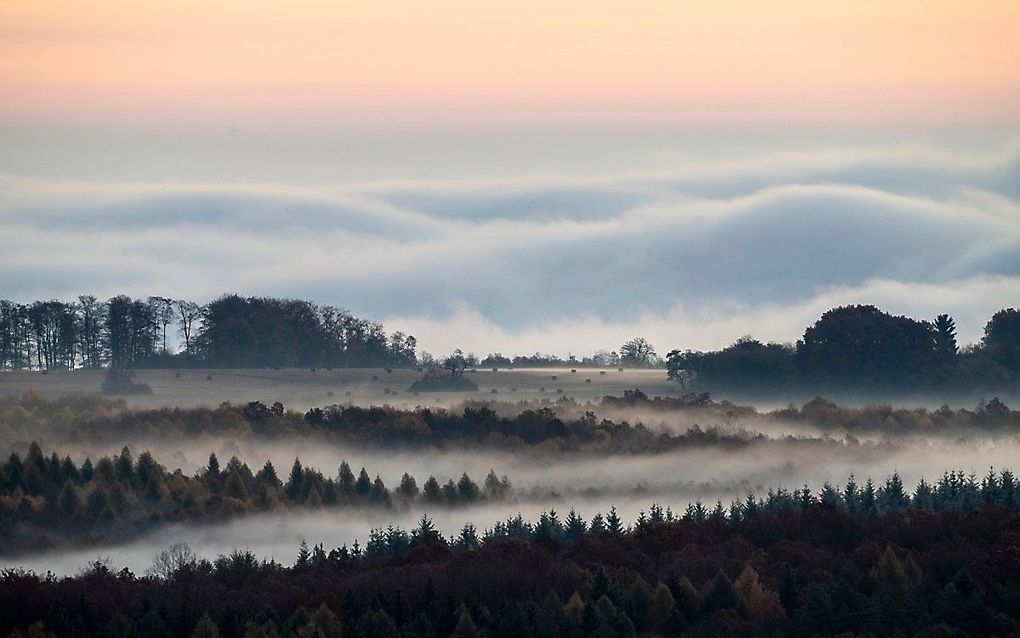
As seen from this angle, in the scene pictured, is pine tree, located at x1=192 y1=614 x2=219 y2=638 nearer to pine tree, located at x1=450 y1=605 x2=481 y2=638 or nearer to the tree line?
the tree line

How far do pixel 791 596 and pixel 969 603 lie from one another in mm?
15750

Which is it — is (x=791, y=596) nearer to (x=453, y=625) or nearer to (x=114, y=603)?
(x=453, y=625)

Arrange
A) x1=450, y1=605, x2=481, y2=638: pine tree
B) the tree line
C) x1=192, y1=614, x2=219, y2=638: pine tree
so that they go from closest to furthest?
x1=192, y1=614, x2=219, y2=638: pine tree < x1=450, y1=605, x2=481, y2=638: pine tree < the tree line

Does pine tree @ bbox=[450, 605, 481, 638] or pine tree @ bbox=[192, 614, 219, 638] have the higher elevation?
pine tree @ bbox=[192, 614, 219, 638]

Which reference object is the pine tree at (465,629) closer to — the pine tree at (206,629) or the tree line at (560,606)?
the tree line at (560,606)

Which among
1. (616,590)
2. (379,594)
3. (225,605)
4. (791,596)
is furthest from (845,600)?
(225,605)

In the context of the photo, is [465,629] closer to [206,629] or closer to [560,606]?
[560,606]

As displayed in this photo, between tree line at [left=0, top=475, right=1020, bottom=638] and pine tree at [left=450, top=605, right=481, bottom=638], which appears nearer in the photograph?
pine tree at [left=450, top=605, right=481, bottom=638]

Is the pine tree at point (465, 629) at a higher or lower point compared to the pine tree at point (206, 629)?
lower

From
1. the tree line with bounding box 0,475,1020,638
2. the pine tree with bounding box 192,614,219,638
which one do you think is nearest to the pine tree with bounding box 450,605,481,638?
the tree line with bounding box 0,475,1020,638

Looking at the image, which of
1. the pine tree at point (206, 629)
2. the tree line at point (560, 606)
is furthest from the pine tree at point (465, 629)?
the pine tree at point (206, 629)

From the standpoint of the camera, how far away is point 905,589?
624ft

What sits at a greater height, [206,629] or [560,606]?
[206,629]

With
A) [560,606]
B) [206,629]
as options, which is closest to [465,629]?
[560,606]
